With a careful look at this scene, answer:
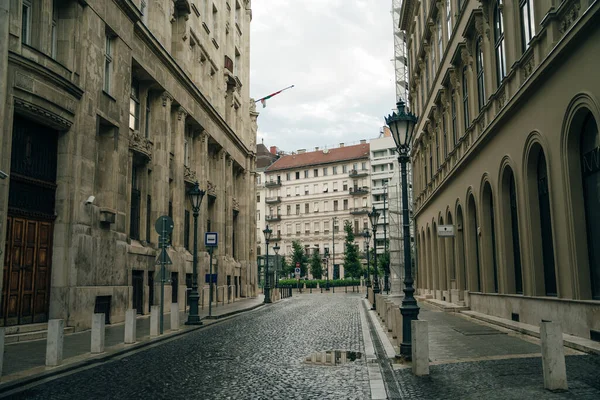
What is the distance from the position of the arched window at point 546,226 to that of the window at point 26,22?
14.3 m

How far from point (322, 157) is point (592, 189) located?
314ft

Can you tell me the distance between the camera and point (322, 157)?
107562 millimetres

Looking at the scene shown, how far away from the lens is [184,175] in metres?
31.8

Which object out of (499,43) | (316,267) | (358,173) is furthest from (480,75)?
(358,173)

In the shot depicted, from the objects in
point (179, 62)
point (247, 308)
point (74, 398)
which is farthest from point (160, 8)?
point (74, 398)

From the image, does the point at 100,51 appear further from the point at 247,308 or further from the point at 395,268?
the point at 395,268

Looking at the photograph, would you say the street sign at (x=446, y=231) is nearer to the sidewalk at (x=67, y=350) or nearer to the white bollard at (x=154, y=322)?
the sidewalk at (x=67, y=350)

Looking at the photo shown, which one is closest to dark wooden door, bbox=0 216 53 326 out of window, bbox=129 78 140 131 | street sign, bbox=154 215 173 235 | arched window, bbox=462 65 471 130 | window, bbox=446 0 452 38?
street sign, bbox=154 215 173 235

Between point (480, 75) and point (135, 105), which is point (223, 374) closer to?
point (480, 75)

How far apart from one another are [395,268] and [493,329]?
33.7 metres

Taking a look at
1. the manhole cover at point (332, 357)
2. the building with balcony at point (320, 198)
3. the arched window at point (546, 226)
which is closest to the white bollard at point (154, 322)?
the manhole cover at point (332, 357)

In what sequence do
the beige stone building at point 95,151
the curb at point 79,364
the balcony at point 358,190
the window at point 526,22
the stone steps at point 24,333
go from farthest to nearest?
the balcony at point 358,190
the beige stone building at point 95,151
the window at point 526,22
the stone steps at point 24,333
the curb at point 79,364

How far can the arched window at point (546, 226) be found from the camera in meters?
15.1

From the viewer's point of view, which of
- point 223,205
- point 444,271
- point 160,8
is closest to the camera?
point 160,8
